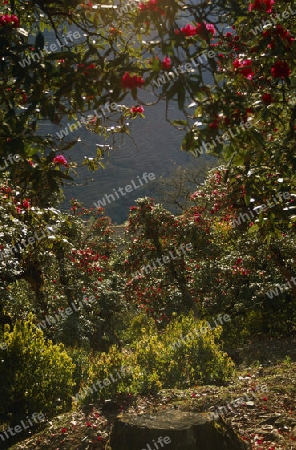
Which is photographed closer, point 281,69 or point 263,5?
point 281,69

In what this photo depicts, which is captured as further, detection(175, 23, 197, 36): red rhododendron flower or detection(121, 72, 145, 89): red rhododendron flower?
detection(121, 72, 145, 89): red rhododendron flower

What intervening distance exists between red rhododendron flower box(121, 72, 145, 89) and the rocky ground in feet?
14.9

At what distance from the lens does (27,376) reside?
25.3 ft

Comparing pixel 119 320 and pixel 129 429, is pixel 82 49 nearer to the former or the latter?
pixel 129 429

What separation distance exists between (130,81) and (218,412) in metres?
5.50

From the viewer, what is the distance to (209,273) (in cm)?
1428

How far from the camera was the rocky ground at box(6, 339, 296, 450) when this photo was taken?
588 centimetres

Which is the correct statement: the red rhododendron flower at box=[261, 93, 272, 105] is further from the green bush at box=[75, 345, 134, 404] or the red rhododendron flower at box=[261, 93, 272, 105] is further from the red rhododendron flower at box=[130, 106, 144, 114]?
the green bush at box=[75, 345, 134, 404]

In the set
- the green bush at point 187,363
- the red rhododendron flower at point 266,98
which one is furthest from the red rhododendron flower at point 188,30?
the green bush at point 187,363

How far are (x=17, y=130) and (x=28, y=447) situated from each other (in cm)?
539

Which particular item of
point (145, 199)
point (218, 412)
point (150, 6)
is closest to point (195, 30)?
point (150, 6)

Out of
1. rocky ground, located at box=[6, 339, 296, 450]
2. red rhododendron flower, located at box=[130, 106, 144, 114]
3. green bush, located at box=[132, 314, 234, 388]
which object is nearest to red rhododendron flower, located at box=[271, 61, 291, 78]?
red rhododendron flower, located at box=[130, 106, 144, 114]

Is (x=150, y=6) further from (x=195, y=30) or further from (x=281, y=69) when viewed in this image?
(x=281, y=69)

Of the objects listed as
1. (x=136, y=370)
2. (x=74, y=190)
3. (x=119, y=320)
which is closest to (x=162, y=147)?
(x=74, y=190)
